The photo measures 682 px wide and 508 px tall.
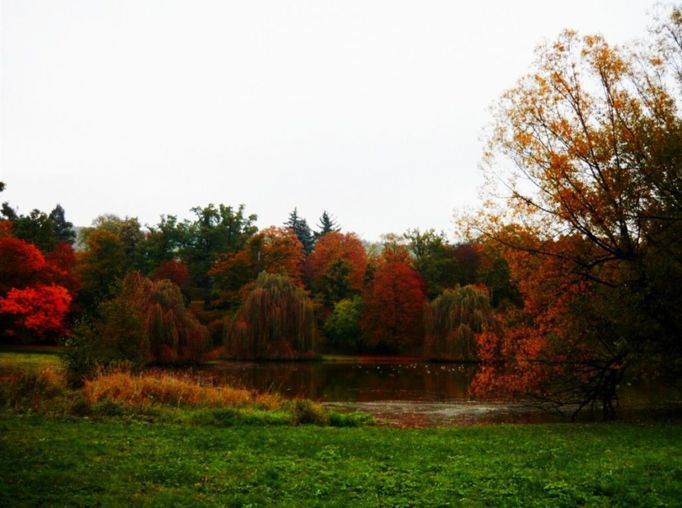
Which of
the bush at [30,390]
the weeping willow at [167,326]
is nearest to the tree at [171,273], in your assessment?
the weeping willow at [167,326]

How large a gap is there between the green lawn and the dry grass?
3.26 m

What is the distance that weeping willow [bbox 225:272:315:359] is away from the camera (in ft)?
146

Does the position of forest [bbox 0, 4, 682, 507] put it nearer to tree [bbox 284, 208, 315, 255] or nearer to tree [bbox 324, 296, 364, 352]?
tree [bbox 324, 296, 364, 352]

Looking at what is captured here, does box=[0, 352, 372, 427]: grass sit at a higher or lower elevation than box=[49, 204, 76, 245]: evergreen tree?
lower

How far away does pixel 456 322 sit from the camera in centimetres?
4769

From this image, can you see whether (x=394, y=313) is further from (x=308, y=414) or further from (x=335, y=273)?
(x=308, y=414)

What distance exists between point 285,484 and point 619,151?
14.2 m

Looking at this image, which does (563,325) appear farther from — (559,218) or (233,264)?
(233,264)

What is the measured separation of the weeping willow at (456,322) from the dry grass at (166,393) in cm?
2942

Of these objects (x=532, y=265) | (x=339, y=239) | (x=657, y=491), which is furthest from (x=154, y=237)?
(x=657, y=491)

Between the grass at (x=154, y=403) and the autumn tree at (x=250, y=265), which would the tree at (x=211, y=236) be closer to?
the autumn tree at (x=250, y=265)

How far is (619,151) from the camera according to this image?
1745 cm

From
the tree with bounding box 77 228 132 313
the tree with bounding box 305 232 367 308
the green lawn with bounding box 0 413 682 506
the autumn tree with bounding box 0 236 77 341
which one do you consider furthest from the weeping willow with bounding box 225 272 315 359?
the green lawn with bounding box 0 413 682 506

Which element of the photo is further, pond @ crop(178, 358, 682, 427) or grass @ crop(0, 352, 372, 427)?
pond @ crop(178, 358, 682, 427)
